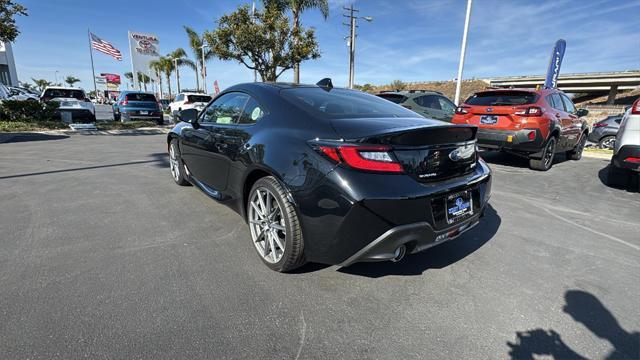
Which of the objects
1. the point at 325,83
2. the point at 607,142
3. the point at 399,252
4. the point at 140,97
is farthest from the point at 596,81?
the point at 399,252

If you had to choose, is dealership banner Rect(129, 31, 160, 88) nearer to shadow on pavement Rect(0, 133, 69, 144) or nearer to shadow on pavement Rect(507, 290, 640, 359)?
shadow on pavement Rect(0, 133, 69, 144)

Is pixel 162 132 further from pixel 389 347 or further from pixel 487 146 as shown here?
pixel 389 347

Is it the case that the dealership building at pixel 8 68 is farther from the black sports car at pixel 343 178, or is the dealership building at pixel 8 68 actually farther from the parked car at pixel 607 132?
the parked car at pixel 607 132

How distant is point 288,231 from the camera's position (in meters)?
2.31

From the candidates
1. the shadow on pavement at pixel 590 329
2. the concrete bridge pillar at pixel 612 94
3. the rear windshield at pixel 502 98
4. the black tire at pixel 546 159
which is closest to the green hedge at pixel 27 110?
the rear windshield at pixel 502 98

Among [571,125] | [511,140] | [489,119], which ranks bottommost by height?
[511,140]

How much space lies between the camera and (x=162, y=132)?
12883 millimetres

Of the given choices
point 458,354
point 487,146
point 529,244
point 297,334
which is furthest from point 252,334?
point 487,146

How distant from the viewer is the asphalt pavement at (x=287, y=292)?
73.9 inches

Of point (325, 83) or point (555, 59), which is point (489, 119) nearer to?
point (325, 83)

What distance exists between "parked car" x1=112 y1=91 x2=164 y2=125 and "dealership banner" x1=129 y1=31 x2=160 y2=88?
25.7m

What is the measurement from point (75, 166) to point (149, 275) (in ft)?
16.2

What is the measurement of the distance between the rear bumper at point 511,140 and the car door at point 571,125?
135 cm

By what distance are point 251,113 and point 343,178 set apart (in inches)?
54.1
